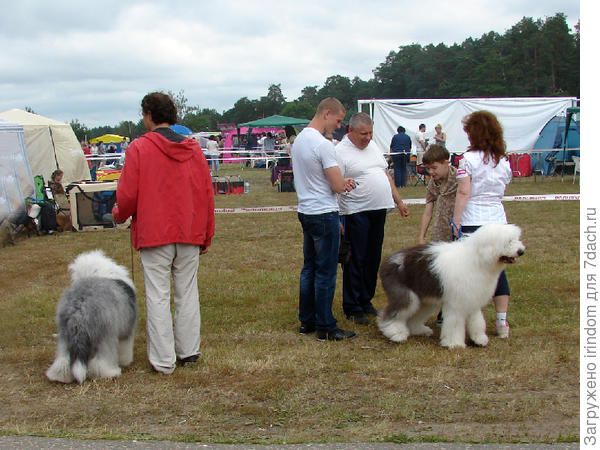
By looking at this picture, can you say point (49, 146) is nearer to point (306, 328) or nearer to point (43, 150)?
point (43, 150)

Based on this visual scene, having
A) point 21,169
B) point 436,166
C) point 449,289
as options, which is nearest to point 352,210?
point 436,166

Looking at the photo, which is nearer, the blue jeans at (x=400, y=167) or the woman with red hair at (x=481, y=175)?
the woman with red hair at (x=481, y=175)

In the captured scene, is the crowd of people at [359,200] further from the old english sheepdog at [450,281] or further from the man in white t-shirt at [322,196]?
the old english sheepdog at [450,281]

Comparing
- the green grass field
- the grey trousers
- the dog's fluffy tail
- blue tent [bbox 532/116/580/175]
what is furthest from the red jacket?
blue tent [bbox 532/116/580/175]

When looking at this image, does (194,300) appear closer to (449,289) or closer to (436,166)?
(449,289)

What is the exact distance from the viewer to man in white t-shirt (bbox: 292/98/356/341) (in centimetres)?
489

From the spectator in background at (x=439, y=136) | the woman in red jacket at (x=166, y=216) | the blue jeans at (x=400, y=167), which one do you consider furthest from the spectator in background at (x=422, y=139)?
the woman in red jacket at (x=166, y=216)

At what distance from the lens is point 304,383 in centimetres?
425

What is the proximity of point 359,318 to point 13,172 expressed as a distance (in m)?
9.01

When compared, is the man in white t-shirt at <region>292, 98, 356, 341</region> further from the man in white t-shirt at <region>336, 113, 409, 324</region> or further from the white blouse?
the white blouse

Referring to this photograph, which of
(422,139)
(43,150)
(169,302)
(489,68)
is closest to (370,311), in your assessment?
(169,302)

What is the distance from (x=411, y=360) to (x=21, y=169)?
10302 millimetres

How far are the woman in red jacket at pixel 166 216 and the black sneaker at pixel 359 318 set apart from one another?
5.65 feet

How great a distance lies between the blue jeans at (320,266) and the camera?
5.00m
